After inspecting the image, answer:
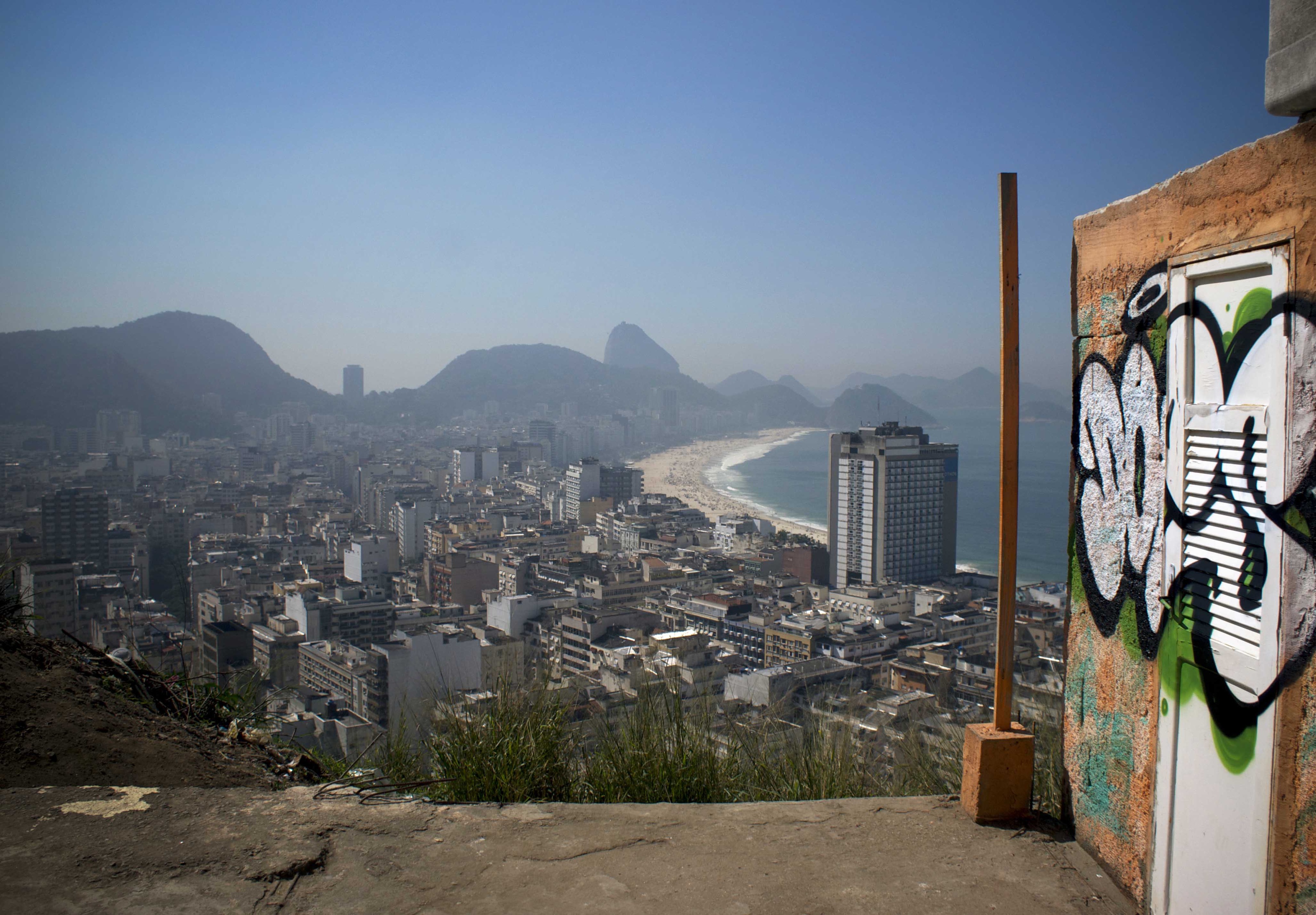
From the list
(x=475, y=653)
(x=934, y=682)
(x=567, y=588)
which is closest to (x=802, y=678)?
(x=934, y=682)

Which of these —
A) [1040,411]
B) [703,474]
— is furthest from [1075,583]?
[1040,411]

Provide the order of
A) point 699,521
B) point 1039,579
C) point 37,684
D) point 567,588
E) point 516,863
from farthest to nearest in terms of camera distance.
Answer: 1. point 699,521
2. point 1039,579
3. point 567,588
4. point 37,684
5. point 516,863

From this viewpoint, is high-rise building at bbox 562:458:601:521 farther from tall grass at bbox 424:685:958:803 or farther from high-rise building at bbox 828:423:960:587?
tall grass at bbox 424:685:958:803

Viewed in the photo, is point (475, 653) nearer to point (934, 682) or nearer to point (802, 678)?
point (802, 678)

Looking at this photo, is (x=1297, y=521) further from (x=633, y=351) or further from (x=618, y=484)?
(x=633, y=351)

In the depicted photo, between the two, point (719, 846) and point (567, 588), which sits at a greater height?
point (719, 846)

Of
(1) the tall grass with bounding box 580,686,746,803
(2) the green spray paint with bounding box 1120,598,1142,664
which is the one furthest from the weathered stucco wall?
(1) the tall grass with bounding box 580,686,746,803

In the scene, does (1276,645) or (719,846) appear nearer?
(1276,645)

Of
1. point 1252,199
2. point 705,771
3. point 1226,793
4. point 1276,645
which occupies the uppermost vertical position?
point 1252,199
